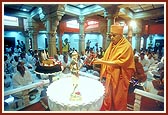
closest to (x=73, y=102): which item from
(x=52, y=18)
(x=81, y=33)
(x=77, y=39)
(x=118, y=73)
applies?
(x=118, y=73)

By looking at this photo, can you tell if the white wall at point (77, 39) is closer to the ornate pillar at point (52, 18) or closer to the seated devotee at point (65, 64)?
the seated devotee at point (65, 64)

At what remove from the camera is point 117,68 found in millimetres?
2031

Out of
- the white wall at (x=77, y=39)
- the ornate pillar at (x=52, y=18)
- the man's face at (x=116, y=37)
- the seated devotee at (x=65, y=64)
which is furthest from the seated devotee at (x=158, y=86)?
the white wall at (x=77, y=39)

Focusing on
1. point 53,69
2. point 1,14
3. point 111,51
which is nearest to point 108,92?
point 111,51

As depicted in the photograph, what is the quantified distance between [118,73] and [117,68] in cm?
8

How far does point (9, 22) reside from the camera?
8.54m

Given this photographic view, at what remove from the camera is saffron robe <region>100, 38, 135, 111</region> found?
6.41 ft

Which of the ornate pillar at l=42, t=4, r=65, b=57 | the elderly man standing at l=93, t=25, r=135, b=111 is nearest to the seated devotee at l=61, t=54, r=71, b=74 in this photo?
the ornate pillar at l=42, t=4, r=65, b=57

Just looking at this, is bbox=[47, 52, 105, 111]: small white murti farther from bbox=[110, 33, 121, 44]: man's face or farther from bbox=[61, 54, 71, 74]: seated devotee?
bbox=[61, 54, 71, 74]: seated devotee

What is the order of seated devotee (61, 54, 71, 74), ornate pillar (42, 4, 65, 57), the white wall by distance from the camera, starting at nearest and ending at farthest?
1. ornate pillar (42, 4, 65, 57)
2. seated devotee (61, 54, 71, 74)
3. the white wall

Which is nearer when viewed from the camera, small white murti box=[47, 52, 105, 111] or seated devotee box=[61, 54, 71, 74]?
small white murti box=[47, 52, 105, 111]

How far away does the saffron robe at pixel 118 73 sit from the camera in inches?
76.9

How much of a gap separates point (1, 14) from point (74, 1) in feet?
2.97

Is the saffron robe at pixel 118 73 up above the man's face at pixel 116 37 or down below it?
below
